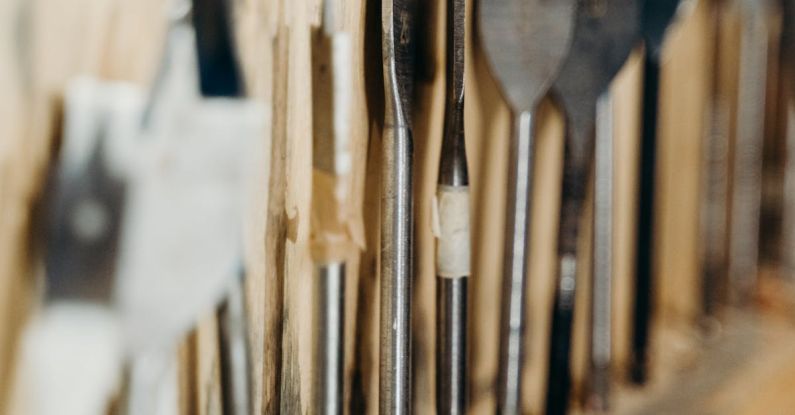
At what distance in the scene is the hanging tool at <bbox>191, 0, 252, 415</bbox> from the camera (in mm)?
357

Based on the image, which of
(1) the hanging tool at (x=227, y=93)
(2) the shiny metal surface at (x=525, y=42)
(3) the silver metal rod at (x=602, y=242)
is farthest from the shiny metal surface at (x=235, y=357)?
(3) the silver metal rod at (x=602, y=242)

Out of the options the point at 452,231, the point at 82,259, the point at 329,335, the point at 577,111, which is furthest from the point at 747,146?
→ the point at 82,259

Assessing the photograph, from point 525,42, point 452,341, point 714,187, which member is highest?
point 525,42

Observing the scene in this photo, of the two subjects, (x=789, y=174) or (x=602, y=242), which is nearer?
(x=602, y=242)

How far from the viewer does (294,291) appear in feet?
1.49

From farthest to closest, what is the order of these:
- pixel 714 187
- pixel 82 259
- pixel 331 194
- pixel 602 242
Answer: pixel 714 187
pixel 602 242
pixel 331 194
pixel 82 259

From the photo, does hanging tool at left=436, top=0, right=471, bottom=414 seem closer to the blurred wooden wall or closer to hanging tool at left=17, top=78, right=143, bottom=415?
the blurred wooden wall

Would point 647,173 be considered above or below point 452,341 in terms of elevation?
above

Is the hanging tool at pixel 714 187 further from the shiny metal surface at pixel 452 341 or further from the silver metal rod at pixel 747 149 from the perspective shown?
the shiny metal surface at pixel 452 341

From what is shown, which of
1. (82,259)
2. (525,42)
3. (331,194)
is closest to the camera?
(82,259)

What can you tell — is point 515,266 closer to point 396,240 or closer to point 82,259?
point 396,240

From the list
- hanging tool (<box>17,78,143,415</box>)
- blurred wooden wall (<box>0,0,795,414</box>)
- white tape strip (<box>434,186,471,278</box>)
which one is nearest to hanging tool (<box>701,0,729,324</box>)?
blurred wooden wall (<box>0,0,795,414</box>)

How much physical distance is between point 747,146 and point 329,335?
700mm

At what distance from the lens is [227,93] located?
0.36 metres
